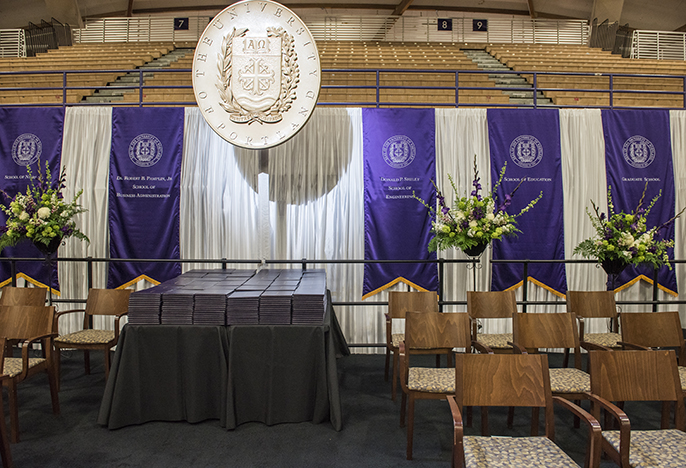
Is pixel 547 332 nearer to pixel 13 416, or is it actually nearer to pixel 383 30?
pixel 13 416

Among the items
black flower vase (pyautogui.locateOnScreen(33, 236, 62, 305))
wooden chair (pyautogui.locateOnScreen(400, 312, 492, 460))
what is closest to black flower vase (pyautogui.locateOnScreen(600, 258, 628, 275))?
wooden chair (pyautogui.locateOnScreen(400, 312, 492, 460))

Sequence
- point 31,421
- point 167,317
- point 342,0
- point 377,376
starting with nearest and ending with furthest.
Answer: point 167,317 → point 31,421 → point 377,376 → point 342,0

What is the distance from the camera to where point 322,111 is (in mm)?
5219

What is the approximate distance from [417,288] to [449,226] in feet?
3.65

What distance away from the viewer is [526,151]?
17.0ft

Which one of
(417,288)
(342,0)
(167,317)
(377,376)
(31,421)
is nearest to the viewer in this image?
(167,317)

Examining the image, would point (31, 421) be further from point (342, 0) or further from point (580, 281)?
point (342, 0)

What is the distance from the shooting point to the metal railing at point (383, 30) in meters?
12.7

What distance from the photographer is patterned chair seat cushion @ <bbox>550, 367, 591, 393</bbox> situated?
2.48 m

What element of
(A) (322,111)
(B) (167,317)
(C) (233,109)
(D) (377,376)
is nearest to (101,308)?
(B) (167,317)

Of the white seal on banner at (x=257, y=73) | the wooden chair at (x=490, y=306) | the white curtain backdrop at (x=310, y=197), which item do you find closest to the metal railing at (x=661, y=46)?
the white curtain backdrop at (x=310, y=197)

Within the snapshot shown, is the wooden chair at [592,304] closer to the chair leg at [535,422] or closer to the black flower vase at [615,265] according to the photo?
the black flower vase at [615,265]

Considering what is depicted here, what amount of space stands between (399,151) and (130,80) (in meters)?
7.03

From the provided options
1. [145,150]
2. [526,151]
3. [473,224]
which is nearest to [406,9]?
[526,151]
